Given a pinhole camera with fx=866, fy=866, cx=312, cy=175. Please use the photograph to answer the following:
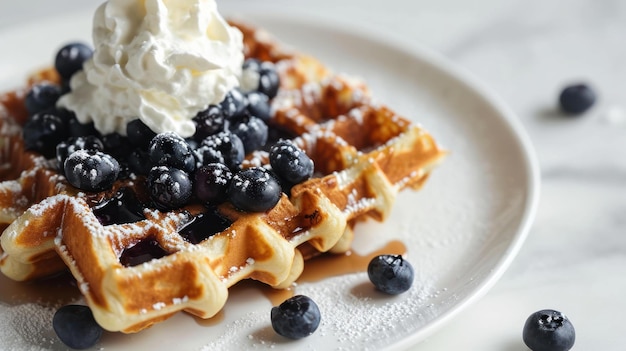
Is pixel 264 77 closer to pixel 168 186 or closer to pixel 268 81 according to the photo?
pixel 268 81

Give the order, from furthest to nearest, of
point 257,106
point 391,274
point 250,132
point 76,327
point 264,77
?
point 264,77 < point 257,106 < point 250,132 < point 391,274 < point 76,327

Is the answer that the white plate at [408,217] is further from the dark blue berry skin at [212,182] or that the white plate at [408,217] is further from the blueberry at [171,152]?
the blueberry at [171,152]

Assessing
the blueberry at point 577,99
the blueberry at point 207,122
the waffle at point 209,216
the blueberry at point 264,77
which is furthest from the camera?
the blueberry at point 577,99

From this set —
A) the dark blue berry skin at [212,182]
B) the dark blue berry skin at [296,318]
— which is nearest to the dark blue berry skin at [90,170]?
the dark blue berry skin at [212,182]

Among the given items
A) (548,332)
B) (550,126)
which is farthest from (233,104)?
(550,126)

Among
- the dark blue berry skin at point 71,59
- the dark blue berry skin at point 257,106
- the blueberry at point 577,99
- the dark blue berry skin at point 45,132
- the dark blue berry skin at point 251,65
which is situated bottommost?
the dark blue berry skin at point 45,132

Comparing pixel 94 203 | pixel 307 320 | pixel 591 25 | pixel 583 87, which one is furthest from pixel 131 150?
pixel 591 25
